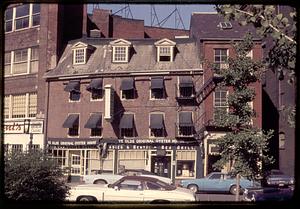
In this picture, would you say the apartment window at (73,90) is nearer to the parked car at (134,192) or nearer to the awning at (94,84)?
the awning at (94,84)

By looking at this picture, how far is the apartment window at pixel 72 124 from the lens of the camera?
291 cm

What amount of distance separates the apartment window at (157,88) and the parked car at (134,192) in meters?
0.56

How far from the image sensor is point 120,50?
10.0 feet

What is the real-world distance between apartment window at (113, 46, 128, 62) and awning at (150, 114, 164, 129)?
1.39 feet

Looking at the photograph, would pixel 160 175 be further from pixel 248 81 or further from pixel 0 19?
pixel 0 19

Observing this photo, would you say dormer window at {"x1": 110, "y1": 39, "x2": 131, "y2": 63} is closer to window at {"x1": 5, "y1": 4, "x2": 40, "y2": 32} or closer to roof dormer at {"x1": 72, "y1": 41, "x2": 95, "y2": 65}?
roof dormer at {"x1": 72, "y1": 41, "x2": 95, "y2": 65}

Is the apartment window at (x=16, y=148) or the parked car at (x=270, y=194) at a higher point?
the apartment window at (x=16, y=148)

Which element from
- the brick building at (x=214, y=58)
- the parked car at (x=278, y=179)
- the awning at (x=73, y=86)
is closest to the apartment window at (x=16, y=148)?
the awning at (x=73, y=86)

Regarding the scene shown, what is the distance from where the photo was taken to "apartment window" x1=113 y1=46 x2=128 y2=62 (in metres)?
2.99

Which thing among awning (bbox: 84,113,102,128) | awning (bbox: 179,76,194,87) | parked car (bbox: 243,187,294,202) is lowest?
parked car (bbox: 243,187,294,202)

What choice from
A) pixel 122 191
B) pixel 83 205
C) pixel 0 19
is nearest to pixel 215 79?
pixel 122 191

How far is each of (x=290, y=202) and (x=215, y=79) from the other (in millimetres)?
901

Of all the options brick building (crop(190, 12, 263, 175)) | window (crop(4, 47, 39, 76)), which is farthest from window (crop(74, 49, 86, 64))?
brick building (crop(190, 12, 263, 175))

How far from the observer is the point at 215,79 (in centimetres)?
299
